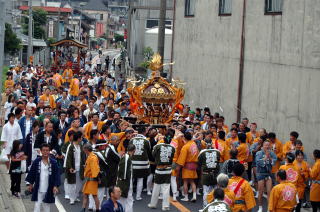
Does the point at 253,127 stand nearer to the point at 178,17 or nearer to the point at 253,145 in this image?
the point at 253,145

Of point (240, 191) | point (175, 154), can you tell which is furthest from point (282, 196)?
point (175, 154)

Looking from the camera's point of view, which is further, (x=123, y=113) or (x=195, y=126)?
(x=123, y=113)

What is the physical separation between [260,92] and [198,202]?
615 centimetres

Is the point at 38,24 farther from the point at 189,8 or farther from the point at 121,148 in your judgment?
the point at 121,148

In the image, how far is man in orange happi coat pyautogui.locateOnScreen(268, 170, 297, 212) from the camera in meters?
12.8

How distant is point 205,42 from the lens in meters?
28.3

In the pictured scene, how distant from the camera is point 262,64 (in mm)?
22422

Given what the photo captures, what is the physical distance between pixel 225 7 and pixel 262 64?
4873mm

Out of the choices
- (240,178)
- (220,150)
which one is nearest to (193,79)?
(220,150)

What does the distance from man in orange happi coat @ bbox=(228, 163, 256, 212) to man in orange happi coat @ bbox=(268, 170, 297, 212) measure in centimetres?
73

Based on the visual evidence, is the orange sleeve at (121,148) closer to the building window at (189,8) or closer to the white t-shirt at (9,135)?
the white t-shirt at (9,135)

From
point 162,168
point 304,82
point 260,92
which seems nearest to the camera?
point 162,168

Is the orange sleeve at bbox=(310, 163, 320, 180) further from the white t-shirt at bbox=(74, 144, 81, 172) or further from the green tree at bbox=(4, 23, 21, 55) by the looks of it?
the green tree at bbox=(4, 23, 21, 55)

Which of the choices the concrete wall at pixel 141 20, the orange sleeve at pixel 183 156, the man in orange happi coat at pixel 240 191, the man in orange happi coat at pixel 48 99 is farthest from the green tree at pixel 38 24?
the man in orange happi coat at pixel 240 191
